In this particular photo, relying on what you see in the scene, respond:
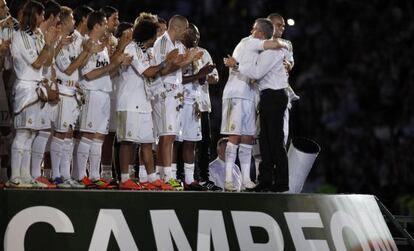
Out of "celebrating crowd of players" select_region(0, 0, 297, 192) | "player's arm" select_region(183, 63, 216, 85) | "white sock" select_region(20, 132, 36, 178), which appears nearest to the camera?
"white sock" select_region(20, 132, 36, 178)

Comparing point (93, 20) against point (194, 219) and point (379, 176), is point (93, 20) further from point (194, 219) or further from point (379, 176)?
point (379, 176)

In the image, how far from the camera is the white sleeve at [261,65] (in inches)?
420

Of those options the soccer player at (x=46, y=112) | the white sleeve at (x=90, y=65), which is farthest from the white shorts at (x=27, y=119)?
the white sleeve at (x=90, y=65)

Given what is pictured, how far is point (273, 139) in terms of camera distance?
1056 centimetres

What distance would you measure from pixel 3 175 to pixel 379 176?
31.5 ft

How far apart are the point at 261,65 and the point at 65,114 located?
2.25 metres

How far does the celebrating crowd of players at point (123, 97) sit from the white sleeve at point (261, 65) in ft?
0.04

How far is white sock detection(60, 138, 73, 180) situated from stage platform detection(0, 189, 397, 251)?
1.40m

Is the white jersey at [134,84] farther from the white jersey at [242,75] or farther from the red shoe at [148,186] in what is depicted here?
the white jersey at [242,75]

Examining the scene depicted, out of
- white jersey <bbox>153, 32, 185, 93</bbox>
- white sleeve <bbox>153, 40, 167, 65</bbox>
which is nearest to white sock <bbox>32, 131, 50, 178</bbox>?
white jersey <bbox>153, 32, 185, 93</bbox>

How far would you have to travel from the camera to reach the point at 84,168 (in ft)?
32.7

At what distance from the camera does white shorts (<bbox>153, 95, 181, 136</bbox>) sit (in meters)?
10.2

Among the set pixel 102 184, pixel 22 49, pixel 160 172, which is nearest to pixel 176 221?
pixel 102 184

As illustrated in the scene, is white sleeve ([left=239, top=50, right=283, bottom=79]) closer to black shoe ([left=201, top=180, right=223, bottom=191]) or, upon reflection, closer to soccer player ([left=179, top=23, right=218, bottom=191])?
soccer player ([left=179, top=23, right=218, bottom=191])
